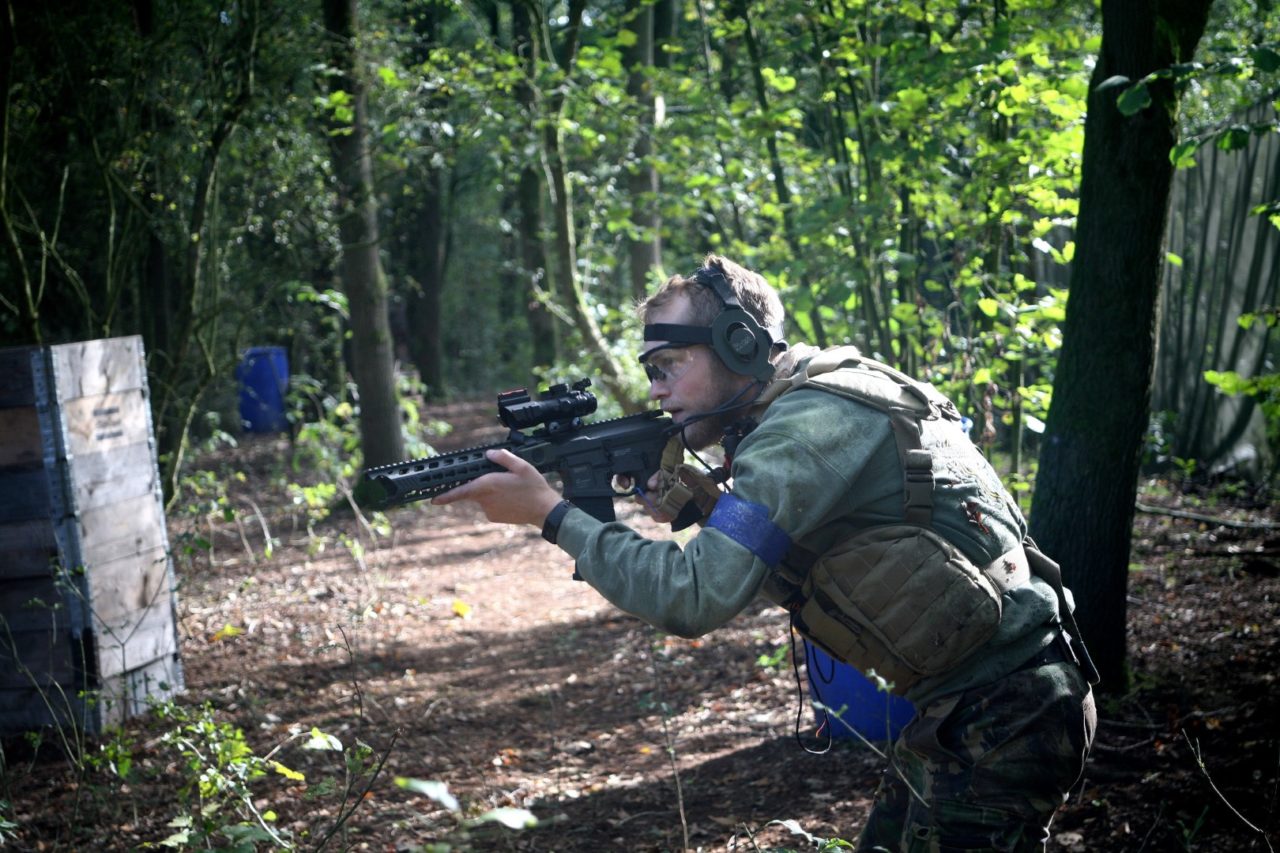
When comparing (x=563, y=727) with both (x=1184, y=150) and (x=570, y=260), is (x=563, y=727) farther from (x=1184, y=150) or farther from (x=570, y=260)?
(x=570, y=260)

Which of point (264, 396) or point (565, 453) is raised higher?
point (565, 453)

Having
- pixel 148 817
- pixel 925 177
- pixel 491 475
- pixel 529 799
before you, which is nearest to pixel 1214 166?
pixel 925 177

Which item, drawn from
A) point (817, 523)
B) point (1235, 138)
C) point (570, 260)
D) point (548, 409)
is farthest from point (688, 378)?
point (570, 260)

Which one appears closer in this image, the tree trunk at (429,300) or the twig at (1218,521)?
the twig at (1218,521)

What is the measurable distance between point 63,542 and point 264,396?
12.9 m

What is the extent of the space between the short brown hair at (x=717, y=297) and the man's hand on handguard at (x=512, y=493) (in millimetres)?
550

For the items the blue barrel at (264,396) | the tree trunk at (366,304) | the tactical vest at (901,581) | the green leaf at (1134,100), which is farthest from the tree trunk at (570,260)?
the blue barrel at (264,396)

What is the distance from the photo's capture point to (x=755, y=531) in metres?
2.58

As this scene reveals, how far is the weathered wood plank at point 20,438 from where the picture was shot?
5.10 meters

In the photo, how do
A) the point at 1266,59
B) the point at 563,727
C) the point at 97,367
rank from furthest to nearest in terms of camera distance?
the point at 563,727, the point at 97,367, the point at 1266,59

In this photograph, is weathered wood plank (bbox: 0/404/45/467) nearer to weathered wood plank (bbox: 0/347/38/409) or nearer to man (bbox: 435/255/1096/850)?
weathered wood plank (bbox: 0/347/38/409)

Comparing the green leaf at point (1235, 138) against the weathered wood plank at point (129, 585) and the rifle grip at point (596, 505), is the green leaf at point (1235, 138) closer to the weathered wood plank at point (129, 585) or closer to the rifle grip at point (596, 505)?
the rifle grip at point (596, 505)

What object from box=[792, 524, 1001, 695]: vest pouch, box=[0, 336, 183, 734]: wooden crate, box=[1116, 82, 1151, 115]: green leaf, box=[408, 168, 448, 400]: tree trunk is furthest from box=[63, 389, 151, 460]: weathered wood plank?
box=[408, 168, 448, 400]: tree trunk

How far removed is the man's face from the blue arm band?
22.9 inches
